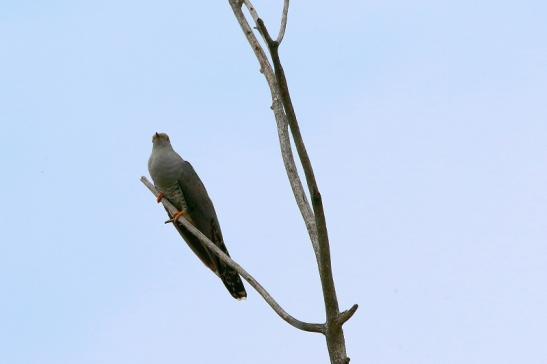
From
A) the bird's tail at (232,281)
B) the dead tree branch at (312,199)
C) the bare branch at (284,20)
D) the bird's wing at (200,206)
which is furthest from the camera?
the bird's wing at (200,206)

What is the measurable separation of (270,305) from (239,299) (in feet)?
Result: 10.1

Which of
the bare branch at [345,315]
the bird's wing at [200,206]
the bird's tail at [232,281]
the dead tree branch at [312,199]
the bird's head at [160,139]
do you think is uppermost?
the bird's head at [160,139]

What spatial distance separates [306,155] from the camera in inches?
158

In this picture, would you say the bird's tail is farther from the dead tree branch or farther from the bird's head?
the dead tree branch

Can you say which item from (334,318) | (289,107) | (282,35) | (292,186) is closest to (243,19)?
(282,35)

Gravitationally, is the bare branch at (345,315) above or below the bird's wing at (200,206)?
below

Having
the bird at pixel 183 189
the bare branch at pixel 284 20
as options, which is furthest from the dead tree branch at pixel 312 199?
the bird at pixel 183 189

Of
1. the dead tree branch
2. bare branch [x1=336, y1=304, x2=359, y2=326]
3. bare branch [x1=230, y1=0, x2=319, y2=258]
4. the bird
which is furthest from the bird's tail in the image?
bare branch [x1=336, y1=304, x2=359, y2=326]

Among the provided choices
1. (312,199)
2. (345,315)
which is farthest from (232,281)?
(312,199)

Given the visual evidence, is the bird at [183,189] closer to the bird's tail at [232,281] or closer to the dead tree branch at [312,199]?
the bird's tail at [232,281]

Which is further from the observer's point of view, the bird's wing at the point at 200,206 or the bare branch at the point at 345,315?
the bird's wing at the point at 200,206

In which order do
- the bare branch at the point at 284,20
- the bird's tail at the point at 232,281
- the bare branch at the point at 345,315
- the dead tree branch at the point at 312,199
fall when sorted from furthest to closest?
the bird's tail at the point at 232,281 → the bare branch at the point at 284,20 → the bare branch at the point at 345,315 → the dead tree branch at the point at 312,199

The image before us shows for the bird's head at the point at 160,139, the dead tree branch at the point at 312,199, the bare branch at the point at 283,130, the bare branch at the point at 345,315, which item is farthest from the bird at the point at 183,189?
the bare branch at the point at 345,315

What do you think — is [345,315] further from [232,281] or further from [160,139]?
[160,139]
